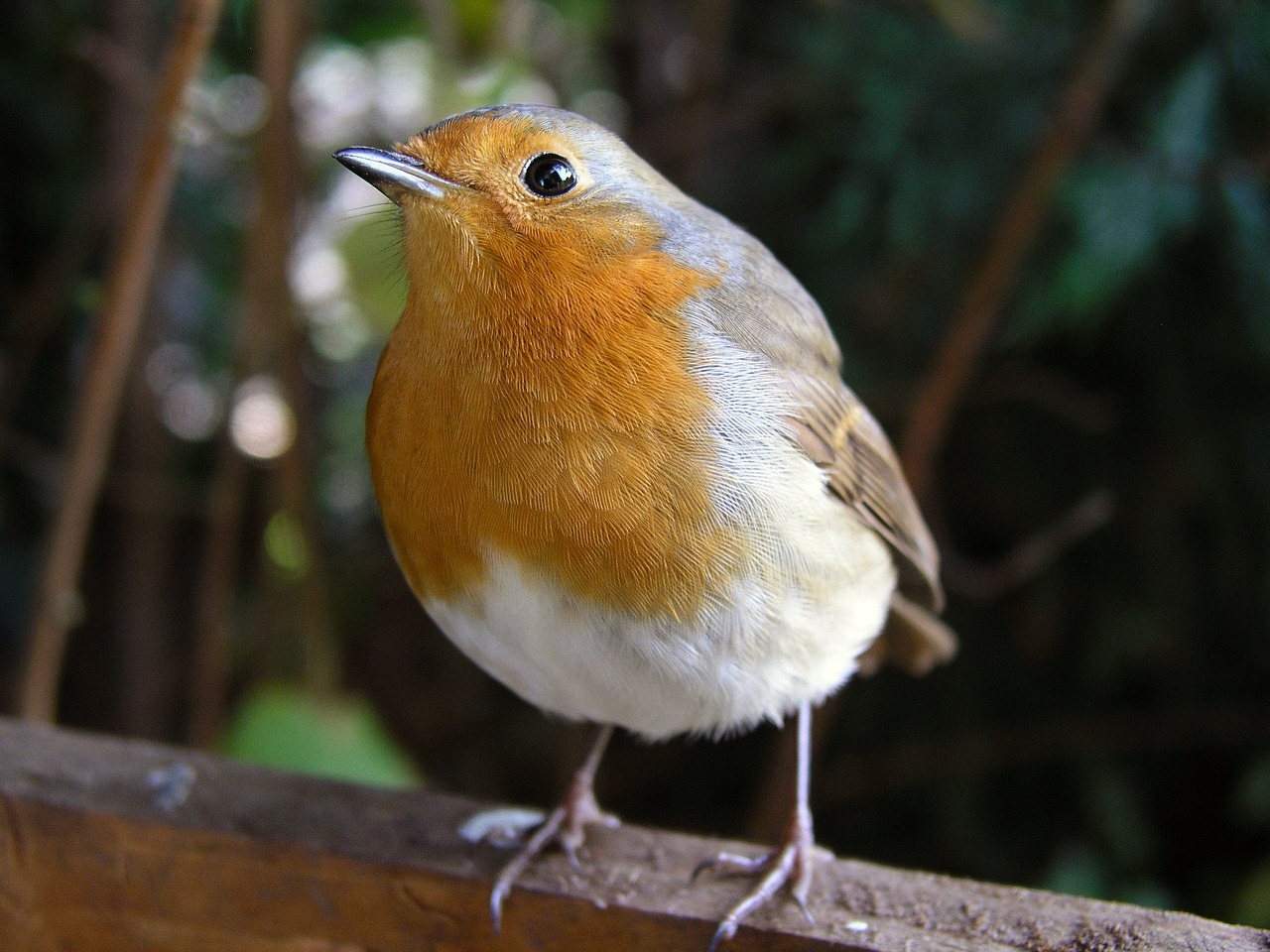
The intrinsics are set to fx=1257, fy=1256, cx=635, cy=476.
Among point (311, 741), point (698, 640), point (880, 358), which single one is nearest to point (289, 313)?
point (311, 741)

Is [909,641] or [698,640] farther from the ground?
[698,640]

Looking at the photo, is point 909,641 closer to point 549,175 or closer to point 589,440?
point 589,440

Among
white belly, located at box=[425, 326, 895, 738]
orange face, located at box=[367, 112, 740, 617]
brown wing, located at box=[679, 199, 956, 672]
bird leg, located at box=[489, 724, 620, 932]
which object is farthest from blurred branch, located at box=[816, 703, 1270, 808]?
orange face, located at box=[367, 112, 740, 617]

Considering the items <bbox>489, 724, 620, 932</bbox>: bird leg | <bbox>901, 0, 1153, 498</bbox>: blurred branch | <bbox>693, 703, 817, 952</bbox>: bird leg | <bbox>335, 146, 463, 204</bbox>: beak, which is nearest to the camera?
<bbox>335, 146, 463, 204</bbox>: beak

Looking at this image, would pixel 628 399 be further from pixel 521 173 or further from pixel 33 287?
pixel 33 287

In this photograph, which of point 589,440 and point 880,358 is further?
point 880,358

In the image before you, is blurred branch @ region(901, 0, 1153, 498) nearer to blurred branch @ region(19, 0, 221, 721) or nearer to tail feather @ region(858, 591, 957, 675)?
tail feather @ region(858, 591, 957, 675)

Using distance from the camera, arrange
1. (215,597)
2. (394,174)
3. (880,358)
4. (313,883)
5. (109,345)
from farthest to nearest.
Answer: (880,358)
(215,597)
(109,345)
(313,883)
(394,174)

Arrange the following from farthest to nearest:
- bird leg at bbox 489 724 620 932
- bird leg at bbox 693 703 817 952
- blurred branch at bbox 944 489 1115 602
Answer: blurred branch at bbox 944 489 1115 602, bird leg at bbox 489 724 620 932, bird leg at bbox 693 703 817 952
